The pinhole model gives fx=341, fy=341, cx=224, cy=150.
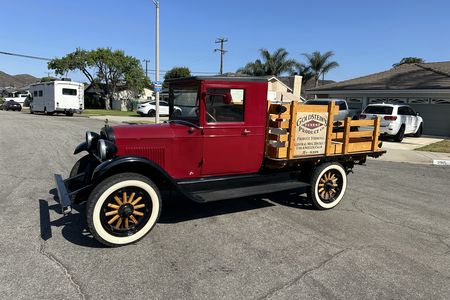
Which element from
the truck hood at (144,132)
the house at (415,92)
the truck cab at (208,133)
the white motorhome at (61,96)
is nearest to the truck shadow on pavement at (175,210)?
the truck cab at (208,133)

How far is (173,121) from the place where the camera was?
5223 millimetres

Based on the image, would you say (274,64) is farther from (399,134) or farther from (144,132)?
(144,132)

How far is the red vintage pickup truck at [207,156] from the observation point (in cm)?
398

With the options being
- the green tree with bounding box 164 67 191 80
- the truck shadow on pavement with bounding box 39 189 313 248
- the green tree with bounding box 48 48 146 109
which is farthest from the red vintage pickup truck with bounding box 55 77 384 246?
the green tree with bounding box 164 67 191 80

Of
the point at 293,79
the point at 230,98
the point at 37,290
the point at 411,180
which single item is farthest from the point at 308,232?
the point at 293,79

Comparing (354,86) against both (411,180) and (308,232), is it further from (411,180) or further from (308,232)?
(308,232)

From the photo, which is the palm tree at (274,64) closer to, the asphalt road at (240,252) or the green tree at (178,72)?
the green tree at (178,72)

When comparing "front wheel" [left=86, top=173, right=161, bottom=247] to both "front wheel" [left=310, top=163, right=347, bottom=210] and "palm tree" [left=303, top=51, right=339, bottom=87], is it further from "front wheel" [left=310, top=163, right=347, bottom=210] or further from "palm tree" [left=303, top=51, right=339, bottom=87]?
"palm tree" [left=303, top=51, right=339, bottom=87]

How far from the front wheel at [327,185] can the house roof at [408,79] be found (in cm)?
1617

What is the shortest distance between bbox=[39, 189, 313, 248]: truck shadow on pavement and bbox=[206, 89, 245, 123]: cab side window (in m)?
1.44

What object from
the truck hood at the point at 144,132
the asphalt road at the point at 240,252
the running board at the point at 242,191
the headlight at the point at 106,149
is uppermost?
the truck hood at the point at 144,132

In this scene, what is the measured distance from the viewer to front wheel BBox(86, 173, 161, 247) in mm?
3779

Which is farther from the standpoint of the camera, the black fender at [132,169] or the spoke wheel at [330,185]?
the spoke wheel at [330,185]

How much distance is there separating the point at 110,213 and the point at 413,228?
13.4ft
